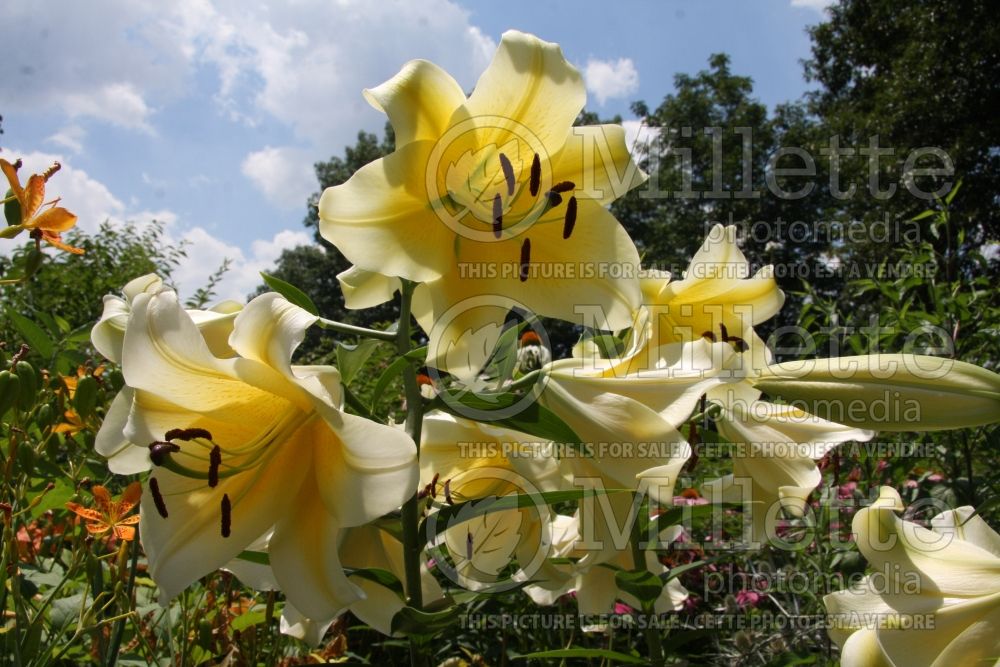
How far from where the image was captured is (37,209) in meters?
0.90

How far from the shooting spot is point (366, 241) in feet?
2.47

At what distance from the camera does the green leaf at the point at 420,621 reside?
71cm

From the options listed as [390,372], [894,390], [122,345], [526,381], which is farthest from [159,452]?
[894,390]

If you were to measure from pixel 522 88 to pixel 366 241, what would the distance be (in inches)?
10.4

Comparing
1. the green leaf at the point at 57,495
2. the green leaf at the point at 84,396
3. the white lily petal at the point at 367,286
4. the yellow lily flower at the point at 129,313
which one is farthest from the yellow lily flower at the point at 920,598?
the green leaf at the point at 57,495

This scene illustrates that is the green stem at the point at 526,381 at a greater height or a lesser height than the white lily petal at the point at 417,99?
lesser

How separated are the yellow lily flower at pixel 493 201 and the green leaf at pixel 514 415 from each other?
4 centimetres

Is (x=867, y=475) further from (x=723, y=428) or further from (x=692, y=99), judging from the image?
(x=692, y=99)

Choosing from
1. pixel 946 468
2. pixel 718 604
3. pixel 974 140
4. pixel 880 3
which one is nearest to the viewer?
pixel 946 468

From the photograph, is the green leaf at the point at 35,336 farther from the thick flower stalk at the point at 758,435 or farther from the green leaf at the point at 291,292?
the thick flower stalk at the point at 758,435

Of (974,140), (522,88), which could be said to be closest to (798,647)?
(522,88)

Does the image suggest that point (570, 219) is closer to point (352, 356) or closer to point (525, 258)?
point (525, 258)

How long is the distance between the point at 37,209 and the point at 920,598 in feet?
3.51

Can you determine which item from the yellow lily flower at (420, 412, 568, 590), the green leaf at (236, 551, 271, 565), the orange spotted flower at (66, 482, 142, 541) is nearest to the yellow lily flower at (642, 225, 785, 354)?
the yellow lily flower at (420, 412, 568, 590)
